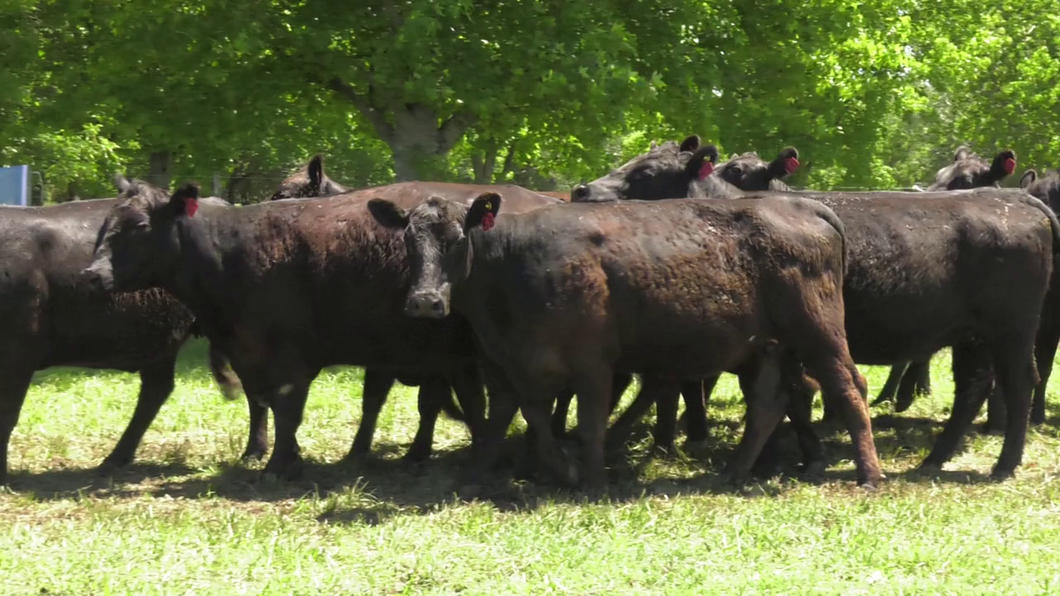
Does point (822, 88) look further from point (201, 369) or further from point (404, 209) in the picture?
point (404, 209)

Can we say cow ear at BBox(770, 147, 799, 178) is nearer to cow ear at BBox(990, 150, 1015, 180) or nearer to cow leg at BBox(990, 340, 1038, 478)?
cow ear at BBox(990, 150, 1015, 180)

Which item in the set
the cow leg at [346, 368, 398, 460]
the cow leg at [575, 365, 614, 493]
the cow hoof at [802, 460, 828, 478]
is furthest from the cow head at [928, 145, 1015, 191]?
the cow leg at [346, 368, 398, 460]

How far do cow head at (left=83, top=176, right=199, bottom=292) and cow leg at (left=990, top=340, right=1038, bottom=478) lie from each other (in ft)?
16.7

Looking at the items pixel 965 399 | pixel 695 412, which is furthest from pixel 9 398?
pixel 965 399

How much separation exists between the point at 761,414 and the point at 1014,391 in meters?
1.64

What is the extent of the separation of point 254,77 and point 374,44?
176 cm

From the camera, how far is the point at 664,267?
24.7ft

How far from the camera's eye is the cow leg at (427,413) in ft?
28.4

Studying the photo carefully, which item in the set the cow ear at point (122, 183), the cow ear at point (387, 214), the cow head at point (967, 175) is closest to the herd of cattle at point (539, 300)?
the cow ear at point (387, 214)

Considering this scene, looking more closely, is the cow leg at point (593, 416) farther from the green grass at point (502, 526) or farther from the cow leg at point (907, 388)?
the cow leg at point (907, 388)

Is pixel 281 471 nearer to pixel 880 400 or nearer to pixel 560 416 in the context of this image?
pixel 560 416

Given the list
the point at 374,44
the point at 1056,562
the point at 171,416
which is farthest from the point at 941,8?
the point at 1056,562

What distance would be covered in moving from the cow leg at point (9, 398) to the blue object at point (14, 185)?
17.3ft

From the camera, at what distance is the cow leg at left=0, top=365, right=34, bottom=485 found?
8.03 meters
